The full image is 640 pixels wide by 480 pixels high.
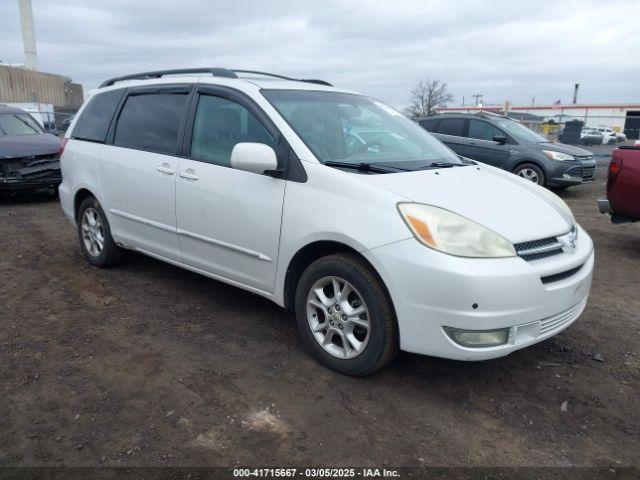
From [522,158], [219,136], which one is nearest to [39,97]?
[522,158]

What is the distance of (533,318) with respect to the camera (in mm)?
2959

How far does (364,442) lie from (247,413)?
67 cm

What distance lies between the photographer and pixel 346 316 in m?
3.25

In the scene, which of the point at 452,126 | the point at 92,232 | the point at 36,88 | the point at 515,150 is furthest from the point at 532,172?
the point at 36,88

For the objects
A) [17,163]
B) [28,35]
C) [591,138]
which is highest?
[28,35]

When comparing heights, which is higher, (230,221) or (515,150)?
(230,221)

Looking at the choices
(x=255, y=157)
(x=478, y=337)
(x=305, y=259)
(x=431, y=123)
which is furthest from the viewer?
(x=431, y=123)

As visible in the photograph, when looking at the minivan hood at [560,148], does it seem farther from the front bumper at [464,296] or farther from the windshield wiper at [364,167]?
the front bumper at [464,296]

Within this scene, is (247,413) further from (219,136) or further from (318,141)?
(219,136)

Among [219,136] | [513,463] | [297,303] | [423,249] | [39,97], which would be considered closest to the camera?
[513,463]

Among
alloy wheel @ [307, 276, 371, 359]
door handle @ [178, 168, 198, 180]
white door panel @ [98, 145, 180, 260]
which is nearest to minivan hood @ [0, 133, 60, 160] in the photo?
white door panel @ [98, 145, 180, 260]

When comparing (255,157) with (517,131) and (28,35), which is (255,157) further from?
(28,35)

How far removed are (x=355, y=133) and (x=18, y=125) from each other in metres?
8.81

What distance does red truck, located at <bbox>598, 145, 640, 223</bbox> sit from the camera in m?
5.89
